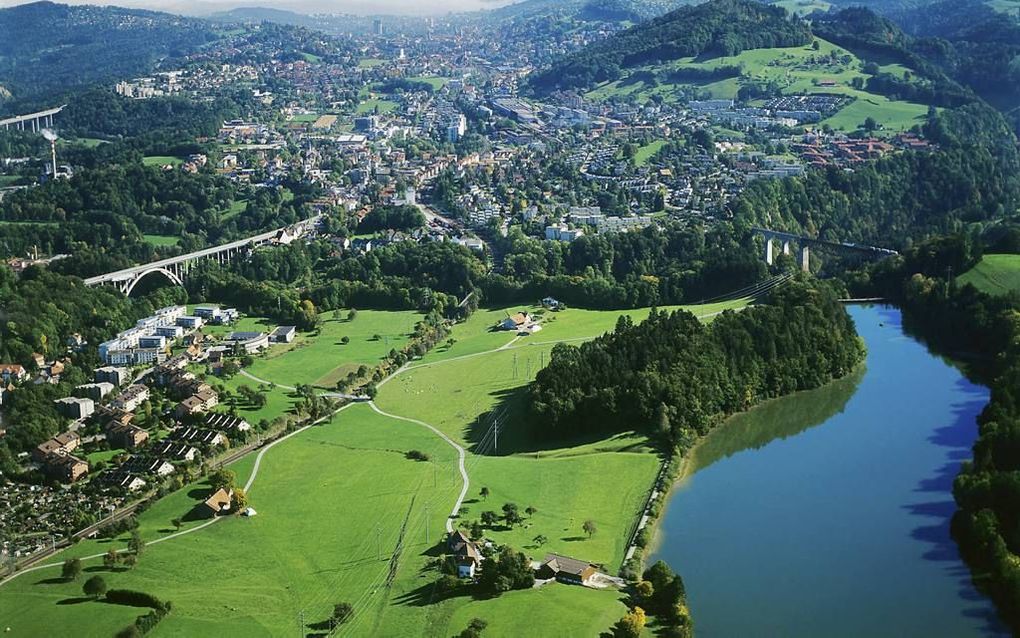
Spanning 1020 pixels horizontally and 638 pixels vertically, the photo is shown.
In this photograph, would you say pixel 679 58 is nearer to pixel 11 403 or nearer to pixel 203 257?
pixel 203 257

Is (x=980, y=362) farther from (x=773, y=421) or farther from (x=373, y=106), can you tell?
(x=373, y=106)

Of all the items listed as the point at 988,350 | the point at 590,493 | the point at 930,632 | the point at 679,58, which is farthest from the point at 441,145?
the point at 930,632

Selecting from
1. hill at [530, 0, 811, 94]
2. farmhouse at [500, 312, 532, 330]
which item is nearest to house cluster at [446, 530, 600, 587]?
farmhouse at [500, 312, 532, 330]

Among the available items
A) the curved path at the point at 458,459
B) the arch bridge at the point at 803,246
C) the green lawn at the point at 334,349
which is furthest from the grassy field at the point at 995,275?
the curved path at the point at 458,459

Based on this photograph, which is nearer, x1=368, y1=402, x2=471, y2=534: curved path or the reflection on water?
x1=368, y1=402, x2=471, y2=534: curved path

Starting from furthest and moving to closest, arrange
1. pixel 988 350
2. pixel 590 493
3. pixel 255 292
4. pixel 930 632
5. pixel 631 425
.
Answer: pixel 255 292 → pixel 988 350 → pixel 631 425 → pixel 590 493 → pixel 930 632

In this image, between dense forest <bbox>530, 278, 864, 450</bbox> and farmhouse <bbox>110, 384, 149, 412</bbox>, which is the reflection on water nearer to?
dense forest <bbox>530, 278, 864, 450</bbox>

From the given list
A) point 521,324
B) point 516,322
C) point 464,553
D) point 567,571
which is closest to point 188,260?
point 516,322
